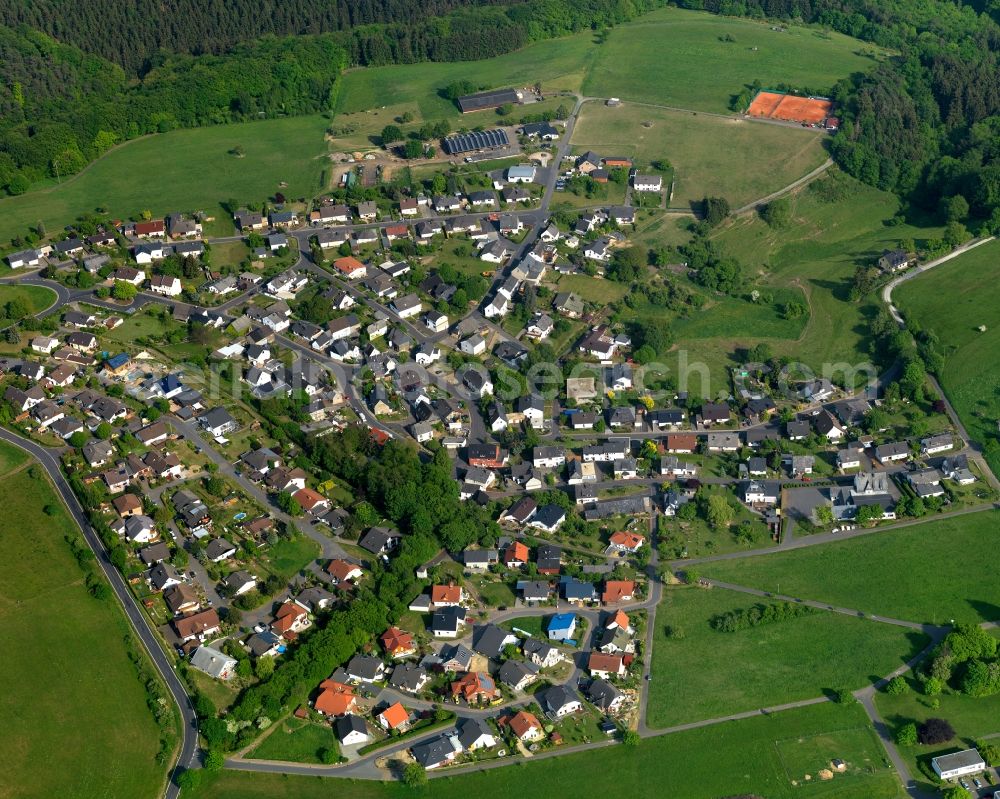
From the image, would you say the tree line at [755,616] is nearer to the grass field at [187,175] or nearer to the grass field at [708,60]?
the grass field at [187,175]

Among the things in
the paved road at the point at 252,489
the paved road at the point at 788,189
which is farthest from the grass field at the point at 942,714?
the paved road at the point at 788,189

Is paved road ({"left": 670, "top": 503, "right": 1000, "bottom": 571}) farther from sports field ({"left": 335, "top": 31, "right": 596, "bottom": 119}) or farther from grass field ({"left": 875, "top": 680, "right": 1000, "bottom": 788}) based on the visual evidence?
sports field ({"left": 335, "top": 31, "right": 596, "bottom": 119})

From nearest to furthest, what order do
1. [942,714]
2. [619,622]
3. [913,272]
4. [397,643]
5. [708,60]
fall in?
[942,714] → [397,643] → [619,622] → [913,272] → [708,60]

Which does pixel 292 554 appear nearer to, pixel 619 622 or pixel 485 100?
pixel 619 622

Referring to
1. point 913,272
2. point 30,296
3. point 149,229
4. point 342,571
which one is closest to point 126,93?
point 149,229

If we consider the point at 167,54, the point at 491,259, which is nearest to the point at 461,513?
the point at 491,259

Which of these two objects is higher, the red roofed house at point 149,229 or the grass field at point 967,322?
the red roofed house at point 149,229
